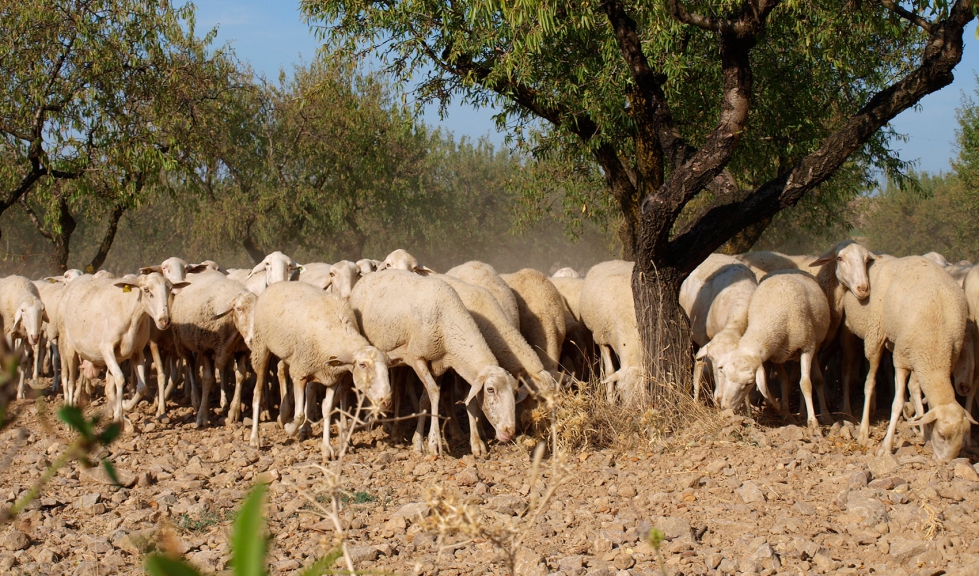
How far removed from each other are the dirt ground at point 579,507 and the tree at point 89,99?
7.11 meters

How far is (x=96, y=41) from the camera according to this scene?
50.2ft

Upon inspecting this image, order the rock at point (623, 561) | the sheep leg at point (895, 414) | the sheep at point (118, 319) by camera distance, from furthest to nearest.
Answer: the sheep at point (118, 319) → the sheep leg at point (895, 414) → the rock at point (623, 561)

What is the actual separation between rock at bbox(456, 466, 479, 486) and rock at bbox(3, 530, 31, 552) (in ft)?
11.2

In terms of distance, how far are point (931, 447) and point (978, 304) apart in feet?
6.11

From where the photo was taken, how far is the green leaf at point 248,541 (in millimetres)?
730

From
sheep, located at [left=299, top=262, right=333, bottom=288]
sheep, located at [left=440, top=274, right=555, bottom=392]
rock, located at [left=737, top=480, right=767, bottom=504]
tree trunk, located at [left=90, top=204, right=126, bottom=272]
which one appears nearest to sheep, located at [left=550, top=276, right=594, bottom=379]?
sheep, located at [left=440, top=274, right=555, bottom=392]

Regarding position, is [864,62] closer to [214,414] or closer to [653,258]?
[653,258]

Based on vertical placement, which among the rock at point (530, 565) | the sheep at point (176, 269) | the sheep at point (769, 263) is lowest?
the rock at point (530, 565)

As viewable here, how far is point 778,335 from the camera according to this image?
366 inches

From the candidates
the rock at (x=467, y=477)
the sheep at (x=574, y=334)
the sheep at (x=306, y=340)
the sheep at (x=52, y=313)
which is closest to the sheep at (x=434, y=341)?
the sheep at (x=306, y=340)

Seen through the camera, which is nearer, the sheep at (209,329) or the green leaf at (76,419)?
the green leaf at (76,419)

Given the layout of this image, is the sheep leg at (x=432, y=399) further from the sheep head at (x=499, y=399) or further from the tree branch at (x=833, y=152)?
the tree branch at (x=833, y=152)

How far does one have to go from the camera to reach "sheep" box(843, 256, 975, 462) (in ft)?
25.5

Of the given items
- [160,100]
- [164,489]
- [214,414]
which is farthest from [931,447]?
[160,100]
